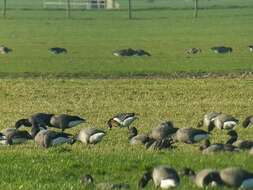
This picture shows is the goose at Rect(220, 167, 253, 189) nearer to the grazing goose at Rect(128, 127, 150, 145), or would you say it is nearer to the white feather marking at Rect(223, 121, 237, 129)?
the grazing goose at Rect(128, 127, 150, 145)

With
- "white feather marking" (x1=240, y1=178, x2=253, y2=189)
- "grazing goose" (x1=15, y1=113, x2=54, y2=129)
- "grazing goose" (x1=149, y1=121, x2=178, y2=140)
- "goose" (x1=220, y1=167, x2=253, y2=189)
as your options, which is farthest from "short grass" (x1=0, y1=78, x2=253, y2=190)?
"grazing goose" (x1=15, y1=113, x2=54, y2=129)

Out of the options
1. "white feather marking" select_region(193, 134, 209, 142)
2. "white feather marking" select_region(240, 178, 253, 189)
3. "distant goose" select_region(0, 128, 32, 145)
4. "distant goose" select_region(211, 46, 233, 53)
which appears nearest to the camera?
"white feather marking" select_region(240, 178, 253, 189)

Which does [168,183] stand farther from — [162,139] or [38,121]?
[38,121]

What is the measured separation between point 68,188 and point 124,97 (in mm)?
14250

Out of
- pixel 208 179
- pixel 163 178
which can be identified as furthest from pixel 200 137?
pixel 163 178

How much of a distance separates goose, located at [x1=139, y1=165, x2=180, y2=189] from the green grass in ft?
71.0

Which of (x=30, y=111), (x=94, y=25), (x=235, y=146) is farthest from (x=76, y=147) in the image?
(x=94, y=25)

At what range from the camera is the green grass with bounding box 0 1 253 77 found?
35656 mm

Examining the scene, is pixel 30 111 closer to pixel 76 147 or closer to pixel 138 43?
pixel 76 147

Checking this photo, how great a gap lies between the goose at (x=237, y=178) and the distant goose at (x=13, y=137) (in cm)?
590

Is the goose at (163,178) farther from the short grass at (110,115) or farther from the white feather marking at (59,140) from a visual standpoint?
the white feather marking at (59,140)

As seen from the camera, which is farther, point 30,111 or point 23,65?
point 23,65

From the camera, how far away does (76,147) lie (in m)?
16.3

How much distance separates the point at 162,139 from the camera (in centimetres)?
1631
